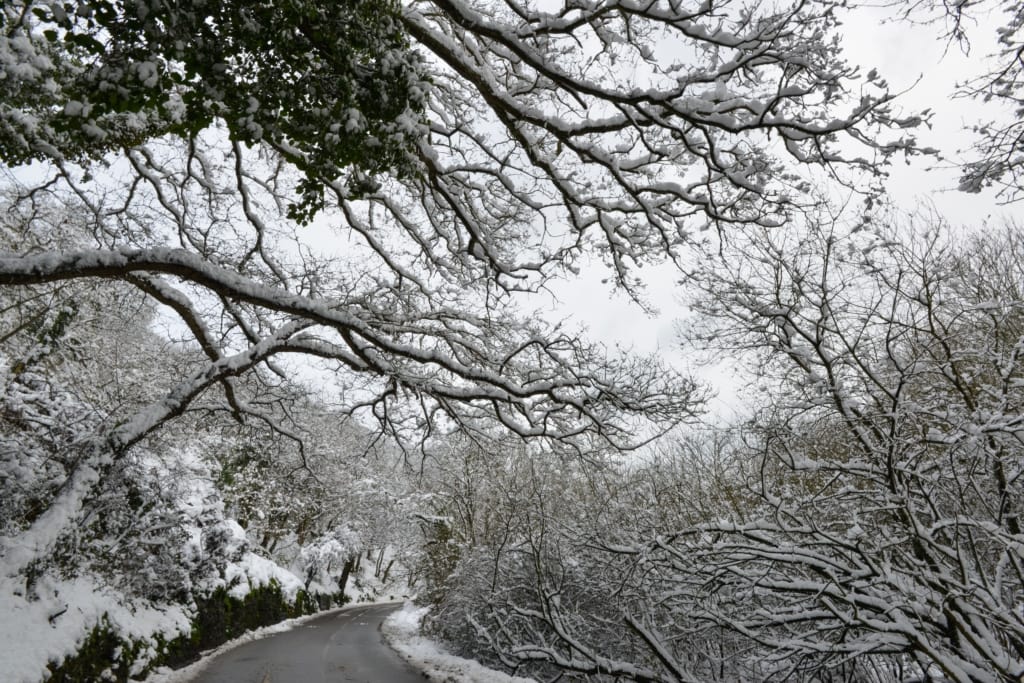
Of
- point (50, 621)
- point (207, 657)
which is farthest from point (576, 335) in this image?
point (207, 657)

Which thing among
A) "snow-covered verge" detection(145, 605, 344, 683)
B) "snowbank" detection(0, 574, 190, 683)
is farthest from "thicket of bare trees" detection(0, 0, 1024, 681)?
"snow-covered verge" detection(145, 605, 344, 683)

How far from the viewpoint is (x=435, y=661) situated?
13.6 m

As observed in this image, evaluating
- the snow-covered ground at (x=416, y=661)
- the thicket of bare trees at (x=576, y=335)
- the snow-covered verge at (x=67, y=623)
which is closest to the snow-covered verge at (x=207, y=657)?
the snow-covered ground at (x=416, y=661)

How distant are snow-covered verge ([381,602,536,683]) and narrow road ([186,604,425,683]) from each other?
1.31 ft

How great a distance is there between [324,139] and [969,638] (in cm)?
520

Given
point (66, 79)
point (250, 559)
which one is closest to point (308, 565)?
point (250, 559)

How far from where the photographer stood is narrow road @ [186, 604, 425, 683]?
1041 cm

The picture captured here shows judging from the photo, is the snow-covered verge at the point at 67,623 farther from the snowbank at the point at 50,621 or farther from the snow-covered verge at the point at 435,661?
the snow-covered verge at the point at 435,661

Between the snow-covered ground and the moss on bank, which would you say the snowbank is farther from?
the snow-covered ground

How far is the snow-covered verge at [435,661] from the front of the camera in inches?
415

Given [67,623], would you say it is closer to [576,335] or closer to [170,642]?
[170,642]

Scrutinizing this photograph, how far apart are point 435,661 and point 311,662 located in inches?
119

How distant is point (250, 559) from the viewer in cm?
1858

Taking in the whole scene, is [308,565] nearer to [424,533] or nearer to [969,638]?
[424,533]
